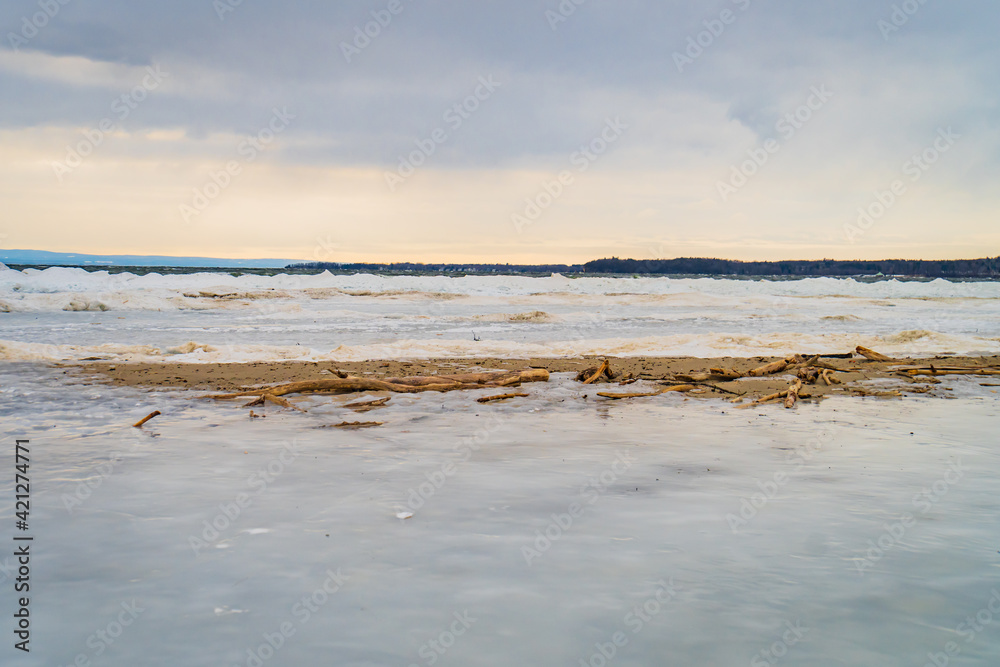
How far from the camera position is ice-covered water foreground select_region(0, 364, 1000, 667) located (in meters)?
2.69

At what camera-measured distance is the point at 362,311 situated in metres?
29.2

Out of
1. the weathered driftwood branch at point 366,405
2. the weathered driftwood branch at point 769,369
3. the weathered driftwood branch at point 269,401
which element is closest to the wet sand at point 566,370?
the weathered driftwood branch at point 769,369

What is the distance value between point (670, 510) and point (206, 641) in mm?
2750

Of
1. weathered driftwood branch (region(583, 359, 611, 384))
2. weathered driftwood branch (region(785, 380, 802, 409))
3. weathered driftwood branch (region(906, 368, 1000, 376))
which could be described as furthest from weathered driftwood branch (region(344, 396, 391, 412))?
weathered driftwood branch (region(906, 368, 1000, 376))

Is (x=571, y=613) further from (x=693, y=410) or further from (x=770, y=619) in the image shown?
(x=693, y=410)

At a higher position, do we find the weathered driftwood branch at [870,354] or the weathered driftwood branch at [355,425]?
the weathered driftwood branch at [870,354]

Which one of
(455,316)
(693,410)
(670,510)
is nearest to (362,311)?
(455,316)

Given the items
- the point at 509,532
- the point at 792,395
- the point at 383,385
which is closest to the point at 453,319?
the point at 383,385

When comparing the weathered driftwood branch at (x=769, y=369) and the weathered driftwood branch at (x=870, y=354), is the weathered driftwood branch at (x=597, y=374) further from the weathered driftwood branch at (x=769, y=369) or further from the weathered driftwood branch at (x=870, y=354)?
the weathered driftwood branch at (x=870, y=354)

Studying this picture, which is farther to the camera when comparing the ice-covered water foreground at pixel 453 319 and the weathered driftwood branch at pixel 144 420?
the ice-covered water foreground at pixel 453 319

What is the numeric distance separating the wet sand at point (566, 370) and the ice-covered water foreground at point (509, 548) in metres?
2.98

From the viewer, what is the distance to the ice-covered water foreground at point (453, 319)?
1420cm

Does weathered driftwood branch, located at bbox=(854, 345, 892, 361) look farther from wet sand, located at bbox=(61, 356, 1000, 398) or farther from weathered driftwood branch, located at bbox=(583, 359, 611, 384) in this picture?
→ weathered driftwood branch, located at bbox=(583, 359, 611, 384)

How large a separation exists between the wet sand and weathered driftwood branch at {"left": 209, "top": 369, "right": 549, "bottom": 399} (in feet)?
1.24
